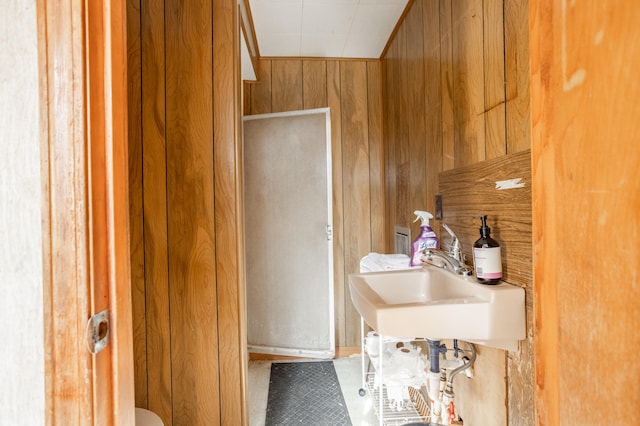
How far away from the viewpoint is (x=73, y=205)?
0.42m

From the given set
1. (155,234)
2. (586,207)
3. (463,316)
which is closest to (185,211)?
(155,234)

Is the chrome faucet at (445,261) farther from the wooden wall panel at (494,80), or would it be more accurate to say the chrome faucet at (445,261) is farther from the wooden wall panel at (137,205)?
the wooden wall panel at (137,205)

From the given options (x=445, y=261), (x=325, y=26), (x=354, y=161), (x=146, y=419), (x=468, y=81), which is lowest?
(x=146, y=419)

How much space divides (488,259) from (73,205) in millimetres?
1040

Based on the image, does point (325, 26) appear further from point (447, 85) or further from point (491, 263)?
point (491, 263)

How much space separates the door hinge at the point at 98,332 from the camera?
0.43m

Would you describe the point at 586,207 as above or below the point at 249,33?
below

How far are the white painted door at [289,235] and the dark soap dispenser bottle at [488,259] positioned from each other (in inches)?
57.6

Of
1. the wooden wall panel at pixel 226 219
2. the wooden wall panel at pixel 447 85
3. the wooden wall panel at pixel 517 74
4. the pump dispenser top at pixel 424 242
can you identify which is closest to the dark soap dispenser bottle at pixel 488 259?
the wooden wall panel at pixel 517 74

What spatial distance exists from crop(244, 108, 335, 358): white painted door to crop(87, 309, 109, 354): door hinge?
203cm

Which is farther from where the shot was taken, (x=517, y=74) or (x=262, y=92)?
(x=262, y=92)

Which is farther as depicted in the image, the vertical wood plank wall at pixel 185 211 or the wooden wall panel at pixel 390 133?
the wooden wall panel at pixel 390 133

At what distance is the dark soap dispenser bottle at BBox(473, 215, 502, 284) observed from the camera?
1.03 metres

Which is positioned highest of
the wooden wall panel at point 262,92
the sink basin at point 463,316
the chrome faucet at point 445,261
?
the wooden wall panel at point 262,92
